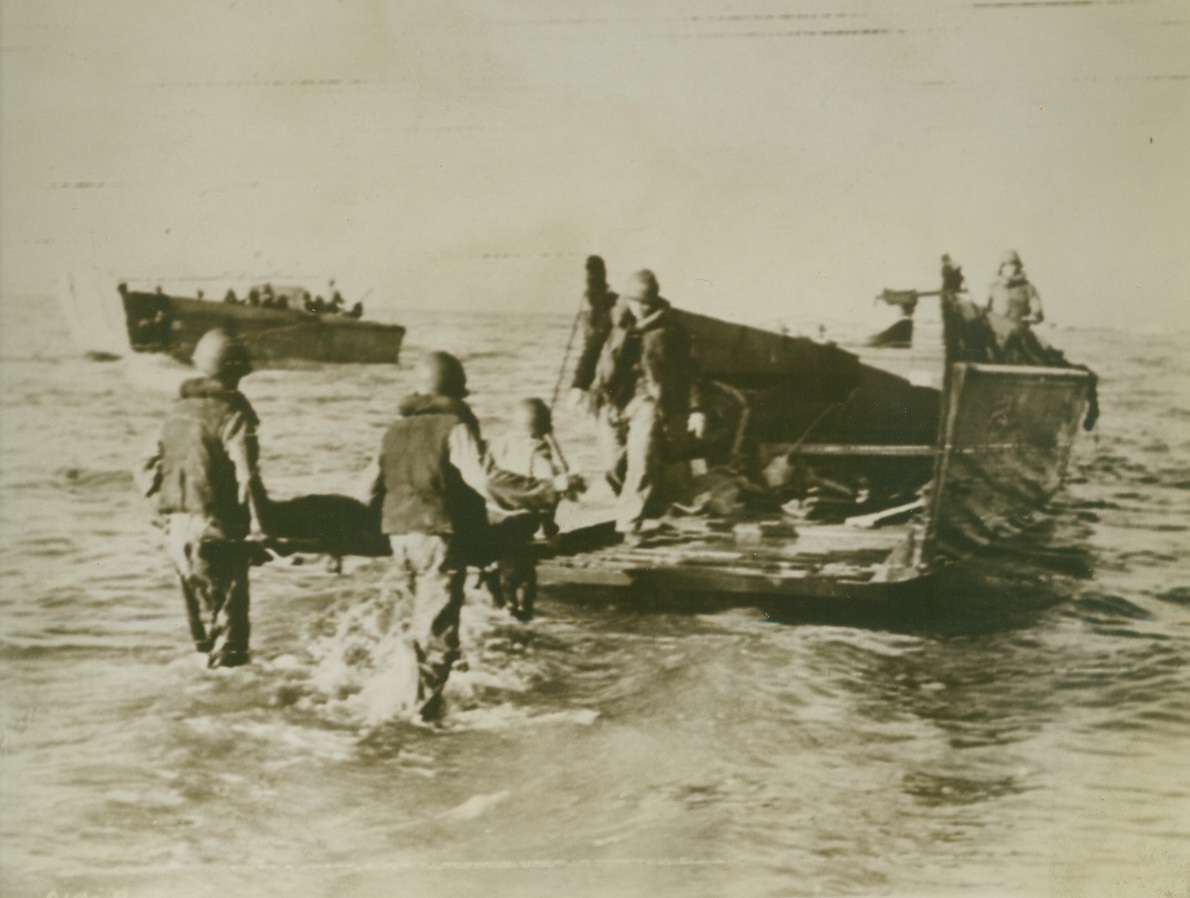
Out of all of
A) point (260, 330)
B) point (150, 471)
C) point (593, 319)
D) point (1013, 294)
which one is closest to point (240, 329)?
point (260, 330)

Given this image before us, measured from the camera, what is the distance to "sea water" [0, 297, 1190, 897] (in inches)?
118

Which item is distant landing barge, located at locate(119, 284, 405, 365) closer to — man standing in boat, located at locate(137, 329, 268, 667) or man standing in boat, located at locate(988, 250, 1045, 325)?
man standing in boat, located at locate(137, 329, 268, 667)

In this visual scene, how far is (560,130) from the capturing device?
3.03 metres

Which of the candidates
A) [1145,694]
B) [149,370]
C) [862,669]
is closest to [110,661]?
[149,370]

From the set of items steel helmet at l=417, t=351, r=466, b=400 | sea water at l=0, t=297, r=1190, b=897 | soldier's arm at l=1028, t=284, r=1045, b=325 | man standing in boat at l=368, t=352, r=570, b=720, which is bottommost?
sea water at l=0, t=297, r=1190, b=897

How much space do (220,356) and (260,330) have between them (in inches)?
5.0

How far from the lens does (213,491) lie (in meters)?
2.99

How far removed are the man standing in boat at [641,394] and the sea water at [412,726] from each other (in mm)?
102

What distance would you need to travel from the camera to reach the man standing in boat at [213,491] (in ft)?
9.80

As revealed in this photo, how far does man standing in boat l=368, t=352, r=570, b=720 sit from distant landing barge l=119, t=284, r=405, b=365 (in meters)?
0.19

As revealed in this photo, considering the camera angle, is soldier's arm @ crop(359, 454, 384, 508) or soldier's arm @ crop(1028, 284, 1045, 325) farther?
soldier's arm @ crop(1028, 284, 1045, 325)

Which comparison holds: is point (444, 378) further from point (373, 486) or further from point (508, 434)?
point (373, 486)

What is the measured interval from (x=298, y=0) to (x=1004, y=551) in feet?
8.08

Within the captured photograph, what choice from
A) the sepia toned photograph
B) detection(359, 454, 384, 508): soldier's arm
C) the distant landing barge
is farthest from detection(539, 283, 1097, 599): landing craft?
the distant landing barge
